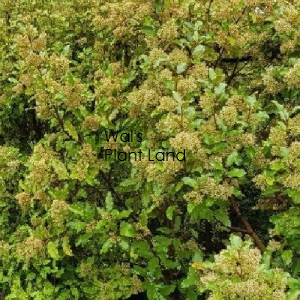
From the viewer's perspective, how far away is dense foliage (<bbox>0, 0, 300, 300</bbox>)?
10.2 feet

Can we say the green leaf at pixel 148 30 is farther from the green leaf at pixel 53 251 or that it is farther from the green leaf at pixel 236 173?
the green leaf at pixel 53 251

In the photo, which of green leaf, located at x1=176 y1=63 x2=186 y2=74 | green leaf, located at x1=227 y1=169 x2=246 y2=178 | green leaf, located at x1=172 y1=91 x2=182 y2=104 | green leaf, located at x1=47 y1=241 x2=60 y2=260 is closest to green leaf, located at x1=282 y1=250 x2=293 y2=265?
green leaf, located at x1=227 y1=169 x2=246 y2=178

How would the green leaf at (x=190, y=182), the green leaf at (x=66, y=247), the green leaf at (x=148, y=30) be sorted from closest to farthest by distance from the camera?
1. the green leaf at (x=190, y=182)
2. the green leaf at (x=66, y=247)
3. the green leaf at (x=148, y=30)

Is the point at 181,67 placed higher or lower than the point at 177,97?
higher

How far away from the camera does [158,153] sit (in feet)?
10.7

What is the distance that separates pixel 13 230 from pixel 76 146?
1.23m

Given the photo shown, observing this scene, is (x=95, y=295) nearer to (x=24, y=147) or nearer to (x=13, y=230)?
(x=13, y=230)

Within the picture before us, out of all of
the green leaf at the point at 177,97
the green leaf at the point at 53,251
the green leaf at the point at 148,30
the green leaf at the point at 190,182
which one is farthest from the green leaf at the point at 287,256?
the green leaf at the point at 148,30

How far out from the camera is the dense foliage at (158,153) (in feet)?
10.2

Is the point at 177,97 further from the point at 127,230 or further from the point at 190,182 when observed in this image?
the point at 127,230

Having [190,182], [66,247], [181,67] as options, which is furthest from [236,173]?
[66,247]

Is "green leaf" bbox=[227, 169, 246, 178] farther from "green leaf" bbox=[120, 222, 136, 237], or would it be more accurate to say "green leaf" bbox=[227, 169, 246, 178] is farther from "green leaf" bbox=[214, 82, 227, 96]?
"green leaf" bbox=[120, 222, 136, 237]

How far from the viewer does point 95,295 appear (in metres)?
3.77

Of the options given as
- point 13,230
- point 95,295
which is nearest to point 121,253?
point 95,295
